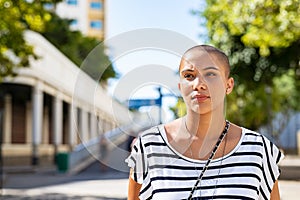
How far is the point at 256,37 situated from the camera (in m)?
13.7

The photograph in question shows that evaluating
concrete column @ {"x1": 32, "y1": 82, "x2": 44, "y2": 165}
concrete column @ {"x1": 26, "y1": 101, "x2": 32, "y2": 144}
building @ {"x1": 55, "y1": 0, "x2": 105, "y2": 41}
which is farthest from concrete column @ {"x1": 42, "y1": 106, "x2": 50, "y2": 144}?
building @ {"x1": 55, "y1": 0, "x2": 105, "y2": 41}

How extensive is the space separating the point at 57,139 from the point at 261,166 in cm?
3208

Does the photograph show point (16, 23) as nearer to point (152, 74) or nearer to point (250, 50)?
point (250, 50)

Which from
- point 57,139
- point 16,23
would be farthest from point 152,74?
point 57,139

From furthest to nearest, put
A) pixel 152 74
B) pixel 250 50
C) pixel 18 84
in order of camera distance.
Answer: pixel 18 84
pixel 250 50
pixel 152 74

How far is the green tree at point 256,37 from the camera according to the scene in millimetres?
12422

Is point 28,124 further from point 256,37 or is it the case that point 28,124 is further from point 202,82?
point 202,82

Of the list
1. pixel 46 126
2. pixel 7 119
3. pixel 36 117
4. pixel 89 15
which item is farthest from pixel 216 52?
pixel 89 15

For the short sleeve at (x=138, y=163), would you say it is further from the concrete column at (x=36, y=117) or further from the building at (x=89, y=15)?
the building at (x=89, y=15)

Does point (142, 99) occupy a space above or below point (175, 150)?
above

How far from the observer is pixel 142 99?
180 centimetres

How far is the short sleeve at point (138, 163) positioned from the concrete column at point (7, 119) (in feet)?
98.6

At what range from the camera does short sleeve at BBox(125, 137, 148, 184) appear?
6.13 feet

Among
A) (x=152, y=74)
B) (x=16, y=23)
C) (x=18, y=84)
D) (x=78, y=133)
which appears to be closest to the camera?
(x=152, y=74)
